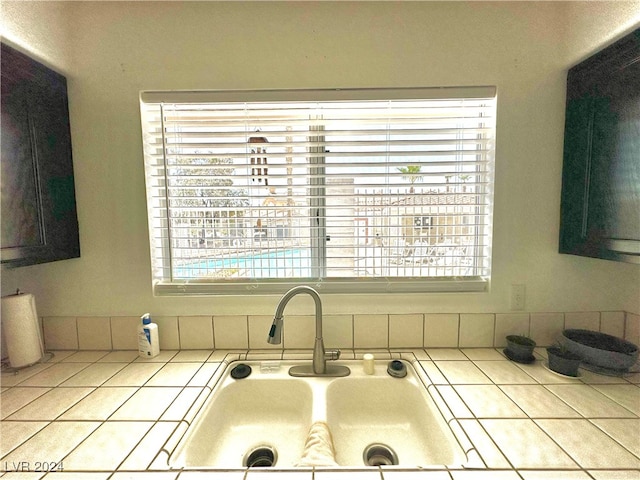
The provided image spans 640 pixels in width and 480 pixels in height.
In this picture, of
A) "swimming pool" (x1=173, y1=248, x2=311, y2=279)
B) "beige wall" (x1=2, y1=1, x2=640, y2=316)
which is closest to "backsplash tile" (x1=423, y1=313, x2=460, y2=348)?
"beige wall" (x1=2, y1=1, x2=640, y2=316)

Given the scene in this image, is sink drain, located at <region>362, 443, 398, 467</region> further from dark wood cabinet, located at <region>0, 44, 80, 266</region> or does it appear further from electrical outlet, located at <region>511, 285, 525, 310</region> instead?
dark wood cabinet, located at <region>0, 44, 80, 266</region>

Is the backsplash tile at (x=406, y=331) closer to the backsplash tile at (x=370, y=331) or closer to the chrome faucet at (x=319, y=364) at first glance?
the backsplash tile at (x=370, y=331)

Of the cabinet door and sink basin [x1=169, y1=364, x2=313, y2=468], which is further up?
the cabinet door

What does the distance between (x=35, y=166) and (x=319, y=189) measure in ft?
3.66

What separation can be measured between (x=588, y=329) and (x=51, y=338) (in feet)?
8.25

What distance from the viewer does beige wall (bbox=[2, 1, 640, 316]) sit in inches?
42.8

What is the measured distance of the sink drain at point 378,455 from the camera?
35.6 inches

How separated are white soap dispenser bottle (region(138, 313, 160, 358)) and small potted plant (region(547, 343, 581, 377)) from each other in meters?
1.65

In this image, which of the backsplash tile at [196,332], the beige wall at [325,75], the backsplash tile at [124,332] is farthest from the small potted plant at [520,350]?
the backsplash tile at [124,332]

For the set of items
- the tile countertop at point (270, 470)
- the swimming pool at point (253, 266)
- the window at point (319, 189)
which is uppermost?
the window at point (319, 189)

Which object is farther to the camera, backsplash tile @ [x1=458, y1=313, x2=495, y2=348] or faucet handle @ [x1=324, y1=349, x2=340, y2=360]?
backsplash tile @ [x1=458, y1=313, x2=495, y2=348]

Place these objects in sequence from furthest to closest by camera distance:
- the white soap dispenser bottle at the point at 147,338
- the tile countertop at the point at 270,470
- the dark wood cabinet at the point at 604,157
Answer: the white soap dispenser bottle at the point at 147,338
the dark wood cabinet at the point at 604,157
the tile countertop at the point at 270,470

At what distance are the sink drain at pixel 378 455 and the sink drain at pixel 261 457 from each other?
33cm

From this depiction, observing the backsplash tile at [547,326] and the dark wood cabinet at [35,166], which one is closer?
the dark wood cabinet at [35,166]
